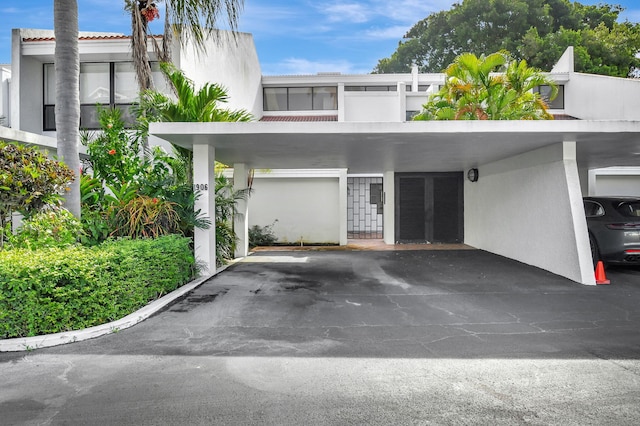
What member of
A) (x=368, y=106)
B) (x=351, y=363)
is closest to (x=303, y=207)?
(x=368, y=106)

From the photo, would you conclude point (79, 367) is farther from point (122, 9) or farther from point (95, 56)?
point (95, 56)

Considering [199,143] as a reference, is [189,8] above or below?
above

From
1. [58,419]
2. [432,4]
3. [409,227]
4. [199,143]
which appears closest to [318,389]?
[58,419]

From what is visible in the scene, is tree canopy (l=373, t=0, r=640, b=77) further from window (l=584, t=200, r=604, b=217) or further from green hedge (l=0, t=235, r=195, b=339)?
green hedge (l=0, t=235, r=195, b=339)

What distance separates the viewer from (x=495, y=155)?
11008 millimetres

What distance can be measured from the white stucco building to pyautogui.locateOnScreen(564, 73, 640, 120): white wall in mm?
65

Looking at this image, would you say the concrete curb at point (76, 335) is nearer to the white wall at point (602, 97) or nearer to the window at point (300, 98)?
the window at point (300, 98)

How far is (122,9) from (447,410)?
378 inches

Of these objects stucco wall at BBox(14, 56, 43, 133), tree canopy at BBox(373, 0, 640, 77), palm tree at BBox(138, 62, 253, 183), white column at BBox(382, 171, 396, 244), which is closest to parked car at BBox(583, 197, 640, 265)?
white column at BBox(382, 171, 396, 244)

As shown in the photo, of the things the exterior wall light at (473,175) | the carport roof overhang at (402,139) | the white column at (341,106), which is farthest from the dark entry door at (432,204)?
the white column at (341,106)

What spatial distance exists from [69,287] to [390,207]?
478 inches

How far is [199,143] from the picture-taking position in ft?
28.8

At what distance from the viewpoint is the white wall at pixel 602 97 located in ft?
A: 49.5

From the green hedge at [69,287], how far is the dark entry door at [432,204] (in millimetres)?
11084
